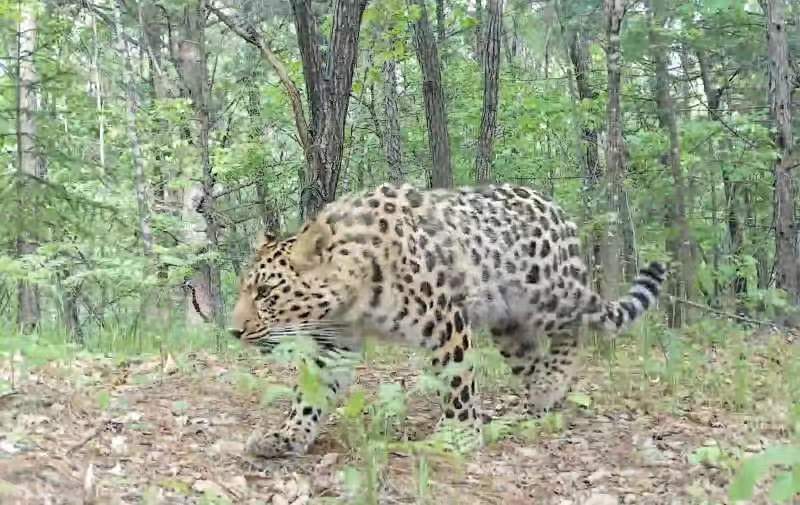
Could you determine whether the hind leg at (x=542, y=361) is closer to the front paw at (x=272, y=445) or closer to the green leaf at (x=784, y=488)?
the front paw at (x=272, y=445)

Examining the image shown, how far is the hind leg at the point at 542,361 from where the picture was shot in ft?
21.5

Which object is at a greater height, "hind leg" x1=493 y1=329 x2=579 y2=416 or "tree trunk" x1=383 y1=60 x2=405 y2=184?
"tree trunk" x1=383 y1=60 x2=405 y2=184

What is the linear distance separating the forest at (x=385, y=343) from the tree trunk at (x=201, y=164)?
0.08 metres

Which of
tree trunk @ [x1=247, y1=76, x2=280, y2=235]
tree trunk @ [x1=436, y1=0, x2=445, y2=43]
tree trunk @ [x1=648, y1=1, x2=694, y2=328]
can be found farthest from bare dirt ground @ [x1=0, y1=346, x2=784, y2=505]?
tree trunk @ [x1=436, y1=0, x2=445, y2=43]

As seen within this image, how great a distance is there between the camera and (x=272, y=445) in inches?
199

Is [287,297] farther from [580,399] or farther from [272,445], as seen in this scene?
[580,399]

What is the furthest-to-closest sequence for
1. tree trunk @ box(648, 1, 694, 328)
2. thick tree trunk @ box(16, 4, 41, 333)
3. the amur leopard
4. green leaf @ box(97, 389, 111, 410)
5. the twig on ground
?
thick tree trunk @ box(16, 4, 41, 333) → tree trunk @ box(648, 1, 694, 328) → green leaf @ box(97, 389, 111, 410) → the amur leopard → the twig on ground

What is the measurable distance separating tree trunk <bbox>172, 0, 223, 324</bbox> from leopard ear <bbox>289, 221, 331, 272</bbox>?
8.15 m

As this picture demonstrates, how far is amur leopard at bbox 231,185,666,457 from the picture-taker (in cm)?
510

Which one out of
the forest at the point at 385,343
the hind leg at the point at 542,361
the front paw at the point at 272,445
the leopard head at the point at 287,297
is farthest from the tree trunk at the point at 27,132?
the hind leg at the point at 542,361

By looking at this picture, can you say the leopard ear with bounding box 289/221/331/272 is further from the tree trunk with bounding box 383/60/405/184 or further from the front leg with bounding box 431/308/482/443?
the tree trunk with bounding box 383/60/405/184

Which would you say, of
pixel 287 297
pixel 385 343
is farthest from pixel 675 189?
pixel 287 297

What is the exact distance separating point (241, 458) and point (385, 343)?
125 centimetres

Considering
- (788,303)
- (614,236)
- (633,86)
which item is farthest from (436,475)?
(633,86)
